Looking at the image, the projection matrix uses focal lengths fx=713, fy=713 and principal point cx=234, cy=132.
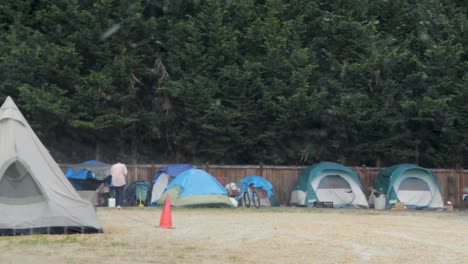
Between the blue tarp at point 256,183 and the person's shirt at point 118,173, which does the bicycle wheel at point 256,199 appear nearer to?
the blue tarp at point 256,183

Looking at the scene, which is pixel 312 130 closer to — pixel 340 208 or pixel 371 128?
pixel 371 128

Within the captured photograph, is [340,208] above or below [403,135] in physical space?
below

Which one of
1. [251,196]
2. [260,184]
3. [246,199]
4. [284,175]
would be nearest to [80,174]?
[246,199]

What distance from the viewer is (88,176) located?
25.8 m

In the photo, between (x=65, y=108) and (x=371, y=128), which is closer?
(x=65, y=108)

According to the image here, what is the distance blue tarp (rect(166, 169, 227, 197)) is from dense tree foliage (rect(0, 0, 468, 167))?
4616mm

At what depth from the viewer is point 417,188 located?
27812 mm

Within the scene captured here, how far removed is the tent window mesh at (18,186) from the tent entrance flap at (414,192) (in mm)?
16517

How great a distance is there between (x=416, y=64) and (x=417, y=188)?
5635 mm

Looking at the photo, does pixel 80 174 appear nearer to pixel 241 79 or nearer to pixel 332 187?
pixel 241 79

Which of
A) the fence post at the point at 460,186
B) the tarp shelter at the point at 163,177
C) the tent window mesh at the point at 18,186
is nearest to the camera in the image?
the tent window mesh at the point at 18,186

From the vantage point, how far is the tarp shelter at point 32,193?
14.2m

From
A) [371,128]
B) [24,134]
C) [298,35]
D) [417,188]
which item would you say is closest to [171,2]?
[298,35]

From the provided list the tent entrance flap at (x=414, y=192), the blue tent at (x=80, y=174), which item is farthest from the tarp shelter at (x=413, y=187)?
the blue tent at (x=80, y=174)
